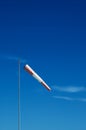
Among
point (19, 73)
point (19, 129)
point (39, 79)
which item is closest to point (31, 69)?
point (19, 73)

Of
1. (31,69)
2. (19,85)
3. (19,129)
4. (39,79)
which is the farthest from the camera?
(39,79)

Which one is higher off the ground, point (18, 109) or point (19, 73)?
point (19, 73)

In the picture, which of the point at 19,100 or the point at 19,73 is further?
the point at 19,73

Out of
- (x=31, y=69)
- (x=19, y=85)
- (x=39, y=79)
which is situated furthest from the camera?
(x=39, y=79)

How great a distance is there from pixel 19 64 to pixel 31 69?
355 centimetres

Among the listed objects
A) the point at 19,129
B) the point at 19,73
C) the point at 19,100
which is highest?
the point at 19,73

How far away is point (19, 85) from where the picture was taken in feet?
220

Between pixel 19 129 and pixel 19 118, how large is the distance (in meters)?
1.66

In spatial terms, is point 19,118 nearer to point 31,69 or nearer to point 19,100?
point 19,100

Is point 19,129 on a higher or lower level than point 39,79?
lower

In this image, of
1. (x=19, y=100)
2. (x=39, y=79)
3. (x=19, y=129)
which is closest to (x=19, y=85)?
(x=19, y=100)

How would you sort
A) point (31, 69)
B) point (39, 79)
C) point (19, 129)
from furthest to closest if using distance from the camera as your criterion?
point (39, 79)
point (31, 69)
point (19, 129)

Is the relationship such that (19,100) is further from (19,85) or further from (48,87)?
(48,87)

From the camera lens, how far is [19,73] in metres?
70.1
